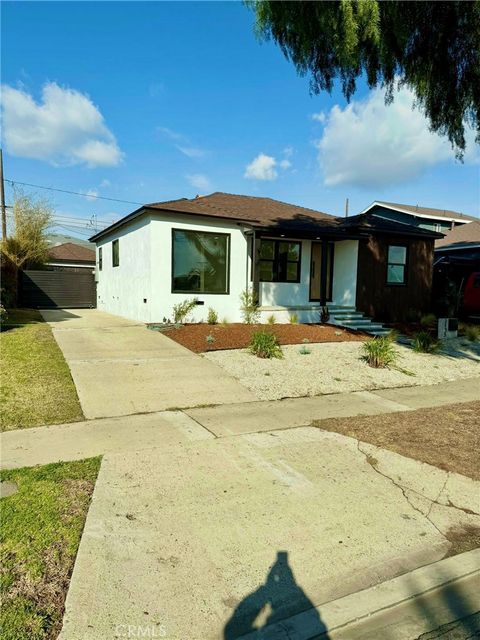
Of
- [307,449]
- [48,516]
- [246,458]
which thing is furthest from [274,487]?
[48,516]

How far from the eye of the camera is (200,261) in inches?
510

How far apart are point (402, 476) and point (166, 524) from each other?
2.24 m

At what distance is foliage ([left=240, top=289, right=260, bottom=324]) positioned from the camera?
41.8 ft

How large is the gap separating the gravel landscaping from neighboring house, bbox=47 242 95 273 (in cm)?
2300

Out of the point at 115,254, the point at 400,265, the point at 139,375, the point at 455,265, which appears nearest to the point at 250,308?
the point at 139,375

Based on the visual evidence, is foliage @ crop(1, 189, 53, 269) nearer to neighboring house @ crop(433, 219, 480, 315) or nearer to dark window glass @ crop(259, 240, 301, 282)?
dark window glass @ crop(259, 240, 301, 282)

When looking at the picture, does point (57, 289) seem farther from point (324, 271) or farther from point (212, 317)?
point (324, 271)

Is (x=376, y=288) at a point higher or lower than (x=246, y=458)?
higher

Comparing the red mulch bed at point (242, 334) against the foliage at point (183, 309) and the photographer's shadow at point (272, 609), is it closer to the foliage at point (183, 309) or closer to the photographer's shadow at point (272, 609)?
the foliage at point (183, 309)

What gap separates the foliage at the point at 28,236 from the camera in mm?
20562

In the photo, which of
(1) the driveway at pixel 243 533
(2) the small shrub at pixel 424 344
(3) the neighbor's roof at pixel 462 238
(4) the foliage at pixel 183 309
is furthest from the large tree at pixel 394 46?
(3) the neighbor's roof at pixel 462 238

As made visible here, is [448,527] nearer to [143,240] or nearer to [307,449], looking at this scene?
[307,449]

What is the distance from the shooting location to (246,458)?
4074 millimetres
